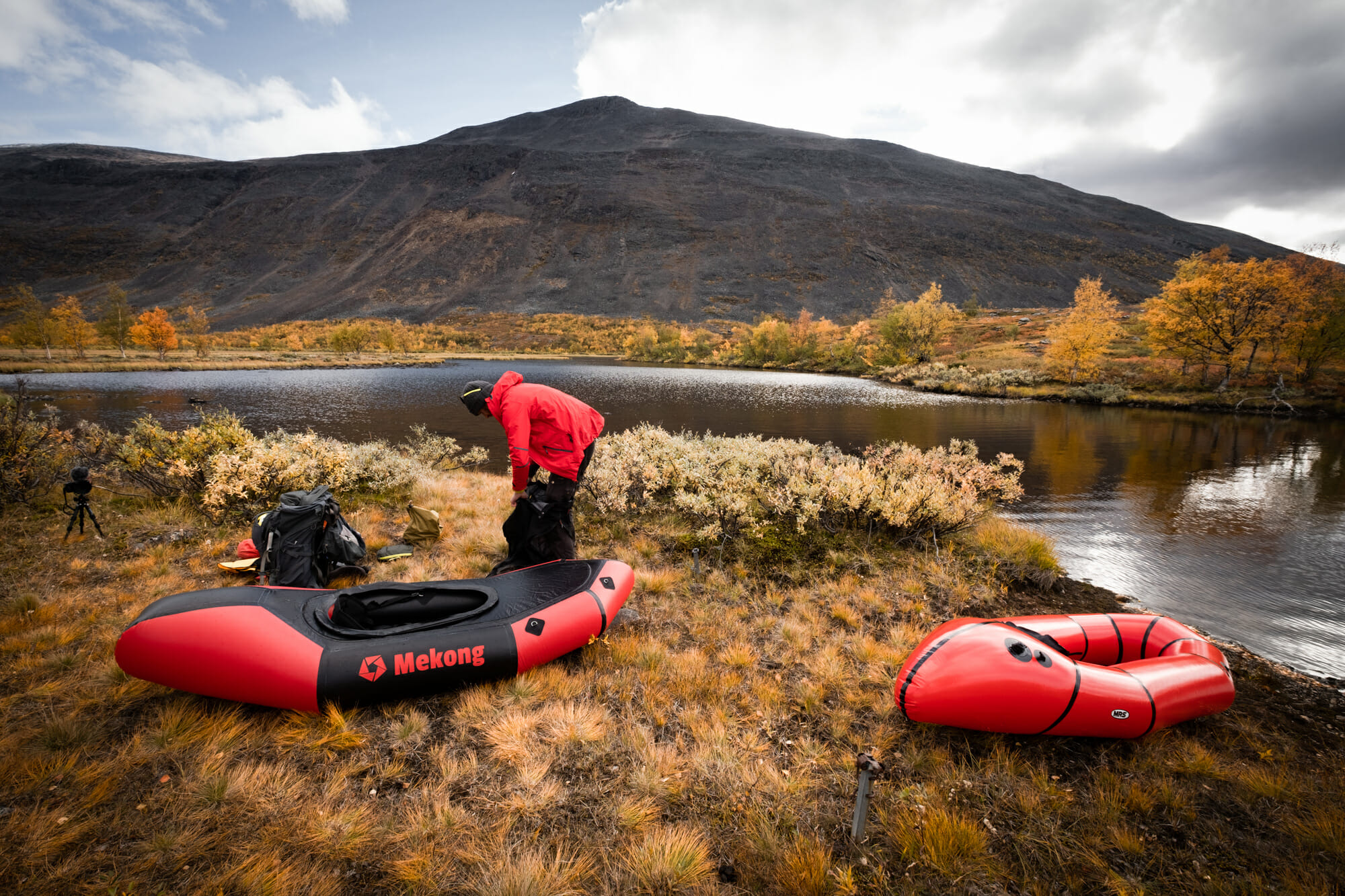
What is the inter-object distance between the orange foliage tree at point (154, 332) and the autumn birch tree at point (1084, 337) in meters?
97.3

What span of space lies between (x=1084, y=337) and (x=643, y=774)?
4859 centimetres

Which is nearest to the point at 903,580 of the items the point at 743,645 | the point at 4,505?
the point at 743,645

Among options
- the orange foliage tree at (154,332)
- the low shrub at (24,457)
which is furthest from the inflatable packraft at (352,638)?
the orange foliage tree at (154,332)

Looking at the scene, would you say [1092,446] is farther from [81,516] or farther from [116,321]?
[116,321]

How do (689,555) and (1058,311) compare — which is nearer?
(689,555)

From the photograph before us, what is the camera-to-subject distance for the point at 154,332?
2547 inches

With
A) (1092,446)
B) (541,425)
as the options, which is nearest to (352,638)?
(541,425)

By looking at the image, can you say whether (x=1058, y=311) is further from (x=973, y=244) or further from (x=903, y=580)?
(x=973, y=244)

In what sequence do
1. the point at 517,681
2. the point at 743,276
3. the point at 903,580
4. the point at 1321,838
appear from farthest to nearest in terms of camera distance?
the point at 743,276 → the point at 903,580 → the point at 517,681 → the point at 1321,838

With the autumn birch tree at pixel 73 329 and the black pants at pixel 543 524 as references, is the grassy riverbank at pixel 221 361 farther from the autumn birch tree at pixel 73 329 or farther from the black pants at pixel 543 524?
the black pants at pixel 543 524

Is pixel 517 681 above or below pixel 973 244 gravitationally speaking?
below

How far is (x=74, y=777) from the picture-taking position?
Result: 10.8ft

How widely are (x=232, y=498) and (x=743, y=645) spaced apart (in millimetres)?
8451

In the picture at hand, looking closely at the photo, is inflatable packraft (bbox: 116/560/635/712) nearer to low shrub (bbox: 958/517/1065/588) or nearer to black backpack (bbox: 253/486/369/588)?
black backpack (bbox: 253/486/369/588)
